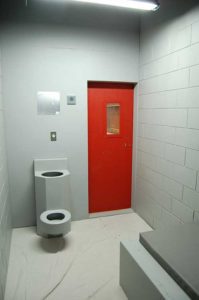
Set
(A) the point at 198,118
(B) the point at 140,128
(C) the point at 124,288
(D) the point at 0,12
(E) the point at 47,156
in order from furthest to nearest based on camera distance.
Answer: (B) the point at 140,128 < (E) the point at 47,156 < (D) the point at 0,12 < (A) the point at 198,118 < (C) the point at 124,288

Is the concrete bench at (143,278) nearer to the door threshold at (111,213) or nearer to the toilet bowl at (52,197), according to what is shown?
the toilet bowl at (52,197)

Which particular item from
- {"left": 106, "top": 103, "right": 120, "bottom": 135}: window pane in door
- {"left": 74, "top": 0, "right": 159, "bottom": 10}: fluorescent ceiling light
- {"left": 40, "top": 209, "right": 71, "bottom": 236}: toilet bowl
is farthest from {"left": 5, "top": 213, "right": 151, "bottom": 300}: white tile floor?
{"left": 74, "top": 0, "right": 159, "bottom": 10}: fluorescent ceiling light

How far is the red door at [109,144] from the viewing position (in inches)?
124

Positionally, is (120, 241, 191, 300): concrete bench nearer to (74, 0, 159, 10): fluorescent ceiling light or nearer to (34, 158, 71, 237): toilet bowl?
(34, 158, 71, 237): toilet bowl

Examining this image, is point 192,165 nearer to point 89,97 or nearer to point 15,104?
point 89,97

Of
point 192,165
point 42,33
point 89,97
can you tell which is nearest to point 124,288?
point 192,165

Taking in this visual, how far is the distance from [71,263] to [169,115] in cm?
196

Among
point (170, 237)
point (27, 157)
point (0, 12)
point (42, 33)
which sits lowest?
point (170, 237)

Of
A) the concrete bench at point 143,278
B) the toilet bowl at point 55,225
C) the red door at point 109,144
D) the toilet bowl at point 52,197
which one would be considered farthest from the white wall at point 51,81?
the concrete bench at point 143,278

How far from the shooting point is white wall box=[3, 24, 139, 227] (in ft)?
8.91

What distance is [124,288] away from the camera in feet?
6.30

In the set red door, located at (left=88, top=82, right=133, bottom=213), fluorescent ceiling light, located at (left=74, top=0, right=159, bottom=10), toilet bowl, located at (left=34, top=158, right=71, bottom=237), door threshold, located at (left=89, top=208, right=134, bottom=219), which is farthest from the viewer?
door threshold, located at (left=89, top=208, right=134, bottom=219)

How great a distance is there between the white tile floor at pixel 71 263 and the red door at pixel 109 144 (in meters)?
0.43

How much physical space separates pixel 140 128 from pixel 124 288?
2063 millimetres
